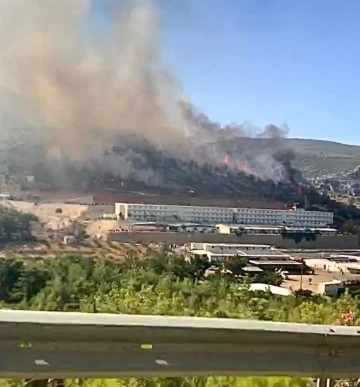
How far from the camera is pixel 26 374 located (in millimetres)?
1369

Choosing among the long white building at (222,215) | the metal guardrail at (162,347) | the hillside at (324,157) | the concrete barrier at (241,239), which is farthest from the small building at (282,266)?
the hillside at (324,157)

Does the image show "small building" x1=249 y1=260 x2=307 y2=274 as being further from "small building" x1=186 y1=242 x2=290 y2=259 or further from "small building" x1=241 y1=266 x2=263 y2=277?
"small building" x1=186 y1=242 x2=290 y2=259

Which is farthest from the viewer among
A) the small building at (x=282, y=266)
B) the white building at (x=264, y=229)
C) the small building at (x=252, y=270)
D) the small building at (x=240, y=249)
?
the white building at (x=264, y=229)

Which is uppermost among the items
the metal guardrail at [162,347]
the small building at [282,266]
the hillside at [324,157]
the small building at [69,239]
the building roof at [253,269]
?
the hillside at [324,157]

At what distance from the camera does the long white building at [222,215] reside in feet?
55.3

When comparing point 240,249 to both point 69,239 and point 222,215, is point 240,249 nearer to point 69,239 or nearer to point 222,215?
point 69,239

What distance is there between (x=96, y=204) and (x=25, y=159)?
197 inches

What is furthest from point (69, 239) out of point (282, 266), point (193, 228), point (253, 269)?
point (253, 269)

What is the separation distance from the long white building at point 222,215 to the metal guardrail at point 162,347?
14.5m

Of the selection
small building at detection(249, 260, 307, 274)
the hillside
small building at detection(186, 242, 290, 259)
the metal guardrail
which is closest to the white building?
small building at detection(186, 242, 290, 259)

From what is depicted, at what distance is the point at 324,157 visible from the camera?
21938 mm

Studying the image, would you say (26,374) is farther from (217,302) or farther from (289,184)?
(289,184)

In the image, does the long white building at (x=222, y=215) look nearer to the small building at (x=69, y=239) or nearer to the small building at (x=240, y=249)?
the small building at (x=69, y=239)

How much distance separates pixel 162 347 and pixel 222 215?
1763cm
